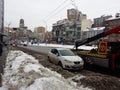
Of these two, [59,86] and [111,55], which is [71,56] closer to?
[111,55]

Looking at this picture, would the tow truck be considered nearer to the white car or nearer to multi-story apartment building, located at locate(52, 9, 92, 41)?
the white car

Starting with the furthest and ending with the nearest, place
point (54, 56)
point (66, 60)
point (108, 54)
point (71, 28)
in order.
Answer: point (71, 28) < point (54, 56) < point (66, 60) < point (108, 54)

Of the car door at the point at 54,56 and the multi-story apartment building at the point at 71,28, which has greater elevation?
the multi-story apartment building at the point at 71,28

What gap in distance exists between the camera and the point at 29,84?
415 inches

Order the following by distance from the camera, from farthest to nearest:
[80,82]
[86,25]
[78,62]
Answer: [86,25], [78,62], [80,82]

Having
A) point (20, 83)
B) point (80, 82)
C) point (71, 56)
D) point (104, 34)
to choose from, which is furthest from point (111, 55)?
point (20, 83)

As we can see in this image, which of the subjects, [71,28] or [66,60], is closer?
[66,60]

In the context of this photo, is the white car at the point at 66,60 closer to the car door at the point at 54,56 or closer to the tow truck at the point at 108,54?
the car door at the point at 54,56

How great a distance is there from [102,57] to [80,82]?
17.1ft

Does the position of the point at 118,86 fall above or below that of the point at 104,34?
below

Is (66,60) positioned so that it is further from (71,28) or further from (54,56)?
(71,28)

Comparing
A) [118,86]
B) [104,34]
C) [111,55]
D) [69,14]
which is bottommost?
[118,86]

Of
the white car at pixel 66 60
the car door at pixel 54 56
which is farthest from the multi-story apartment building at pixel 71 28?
the white car at pixel 66 60

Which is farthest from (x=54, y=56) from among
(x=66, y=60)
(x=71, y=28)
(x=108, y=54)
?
(x=71, y=28)
